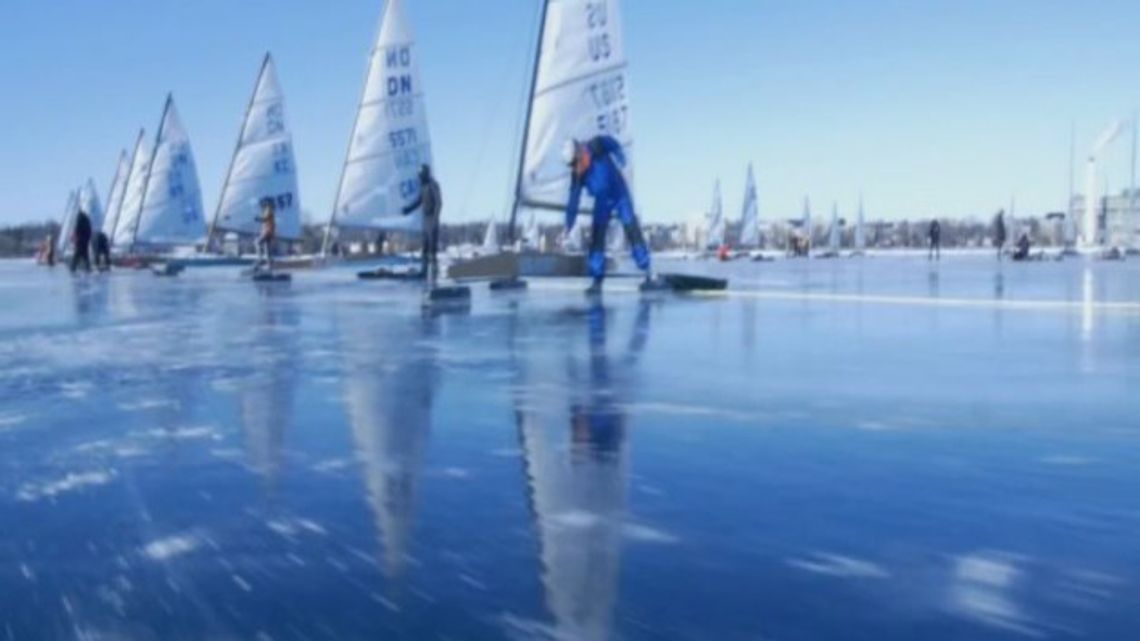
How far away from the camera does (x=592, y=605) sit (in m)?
1.74

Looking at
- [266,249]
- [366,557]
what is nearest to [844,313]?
[366,557]

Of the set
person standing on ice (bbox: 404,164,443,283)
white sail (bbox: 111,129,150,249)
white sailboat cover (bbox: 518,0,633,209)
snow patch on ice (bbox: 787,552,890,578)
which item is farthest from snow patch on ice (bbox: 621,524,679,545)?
white sail (bbox: 111,129,150,249)

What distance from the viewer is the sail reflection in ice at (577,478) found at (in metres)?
1.78

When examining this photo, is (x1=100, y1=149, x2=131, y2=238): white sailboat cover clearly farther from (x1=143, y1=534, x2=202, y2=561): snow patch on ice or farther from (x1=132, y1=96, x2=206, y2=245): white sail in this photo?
(x1=143, y1=534, x2=202, y2=561): snow patch on ice

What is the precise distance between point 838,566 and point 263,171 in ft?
87.6

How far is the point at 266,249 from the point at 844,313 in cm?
1407

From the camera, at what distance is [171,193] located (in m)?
33.6

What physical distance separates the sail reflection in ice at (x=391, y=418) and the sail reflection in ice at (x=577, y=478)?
0.32 meters

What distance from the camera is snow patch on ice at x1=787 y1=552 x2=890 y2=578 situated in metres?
1.89

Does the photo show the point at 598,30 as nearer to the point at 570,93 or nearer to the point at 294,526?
the point at 570,93

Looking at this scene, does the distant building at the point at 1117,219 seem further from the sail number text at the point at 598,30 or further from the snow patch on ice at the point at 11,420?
the snow patch on ice at the point at 11,420

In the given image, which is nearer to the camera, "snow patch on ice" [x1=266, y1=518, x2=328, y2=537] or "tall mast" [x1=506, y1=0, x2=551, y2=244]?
"snow patch on ice" [x1=266, y1=518, x2=328, y2=537]

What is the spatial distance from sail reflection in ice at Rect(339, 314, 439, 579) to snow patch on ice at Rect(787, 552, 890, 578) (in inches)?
31.5

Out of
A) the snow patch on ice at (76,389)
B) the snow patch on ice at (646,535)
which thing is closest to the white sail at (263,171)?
the snow patch on ice at (76,389)
